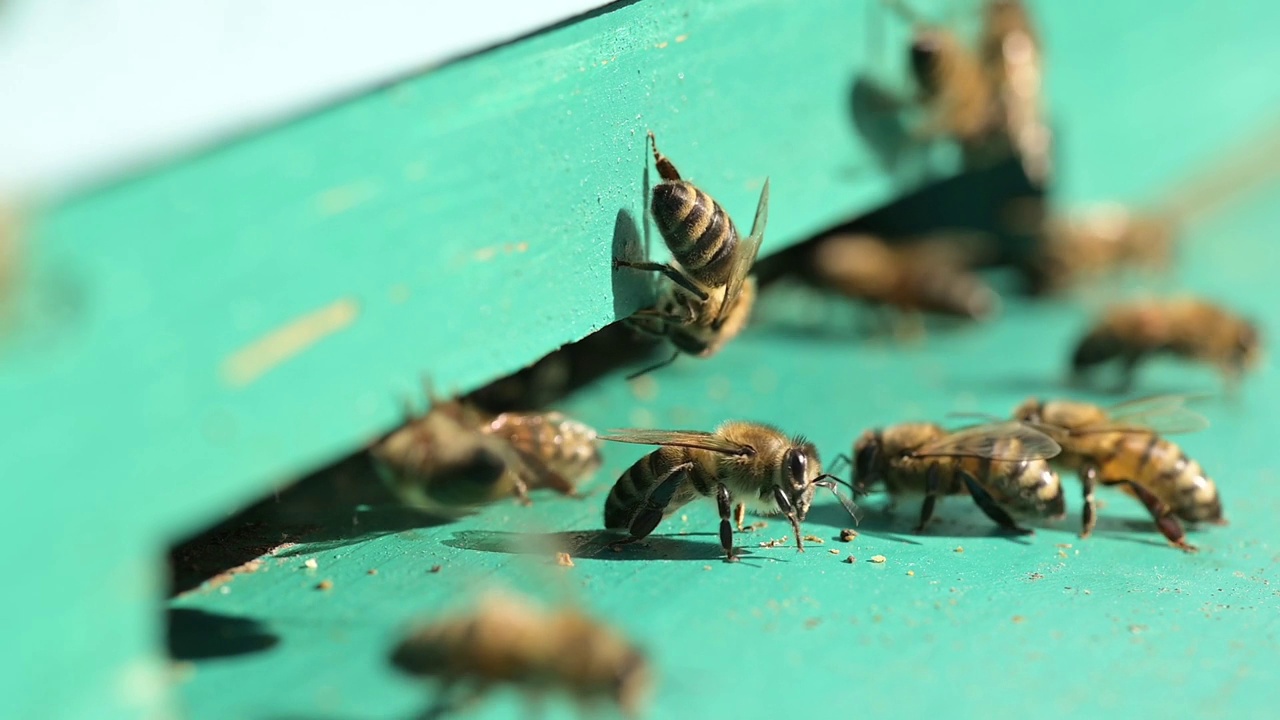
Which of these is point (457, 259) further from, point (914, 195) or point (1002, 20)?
point (914, 195)

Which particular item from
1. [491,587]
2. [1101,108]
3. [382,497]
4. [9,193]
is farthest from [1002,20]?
[9,193]

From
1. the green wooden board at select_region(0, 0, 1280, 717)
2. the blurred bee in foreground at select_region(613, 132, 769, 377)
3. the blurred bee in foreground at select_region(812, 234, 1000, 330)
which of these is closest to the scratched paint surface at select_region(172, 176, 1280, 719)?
the green wooden board at select_region(0, 0, 1280, 717)

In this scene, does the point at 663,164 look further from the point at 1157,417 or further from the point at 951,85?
the point at 951,85

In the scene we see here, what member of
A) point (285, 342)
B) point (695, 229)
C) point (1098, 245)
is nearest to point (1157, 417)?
point (695, 229)

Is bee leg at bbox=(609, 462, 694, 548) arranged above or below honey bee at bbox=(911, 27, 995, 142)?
below

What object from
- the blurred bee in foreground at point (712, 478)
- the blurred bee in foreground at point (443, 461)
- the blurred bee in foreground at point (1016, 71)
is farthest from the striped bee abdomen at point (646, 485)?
the blurred bee in foreground at point (1016, 71)

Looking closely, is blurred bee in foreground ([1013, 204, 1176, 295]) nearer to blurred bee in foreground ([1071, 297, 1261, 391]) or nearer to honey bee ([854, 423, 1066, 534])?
blurred bee in foreground ([1071, 297, 1261, 391])
